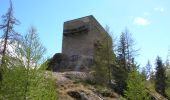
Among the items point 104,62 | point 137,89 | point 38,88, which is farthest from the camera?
point 104,62

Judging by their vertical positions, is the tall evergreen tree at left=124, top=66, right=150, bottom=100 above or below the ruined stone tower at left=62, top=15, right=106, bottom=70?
below

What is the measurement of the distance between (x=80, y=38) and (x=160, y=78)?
17.1m

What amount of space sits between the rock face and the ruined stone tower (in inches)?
325

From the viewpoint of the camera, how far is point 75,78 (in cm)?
4825

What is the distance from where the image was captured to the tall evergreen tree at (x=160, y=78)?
61.8m

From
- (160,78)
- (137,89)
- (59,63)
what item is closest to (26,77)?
(137,89)

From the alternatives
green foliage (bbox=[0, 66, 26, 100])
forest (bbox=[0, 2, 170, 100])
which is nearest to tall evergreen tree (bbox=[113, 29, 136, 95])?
→ forest (bbox=[0, 2, 170, 100])

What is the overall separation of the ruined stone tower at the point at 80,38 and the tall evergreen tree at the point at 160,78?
1371cm

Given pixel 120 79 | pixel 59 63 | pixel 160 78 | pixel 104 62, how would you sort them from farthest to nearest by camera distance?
1. pixel 160 78
2. pixel 59 63
3. pixel 104 62
4. pixel 120 79

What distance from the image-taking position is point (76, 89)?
139 ft

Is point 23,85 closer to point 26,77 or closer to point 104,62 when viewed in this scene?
point 26,77

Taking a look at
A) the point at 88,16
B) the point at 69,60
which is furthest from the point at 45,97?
the point at 88,16

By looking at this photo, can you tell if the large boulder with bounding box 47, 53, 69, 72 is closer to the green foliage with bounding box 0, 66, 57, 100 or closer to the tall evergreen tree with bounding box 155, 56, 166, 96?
the tall evergreen tree with bounding box 155, 56, 166, 96

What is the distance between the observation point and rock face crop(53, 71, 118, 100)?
131 feet
